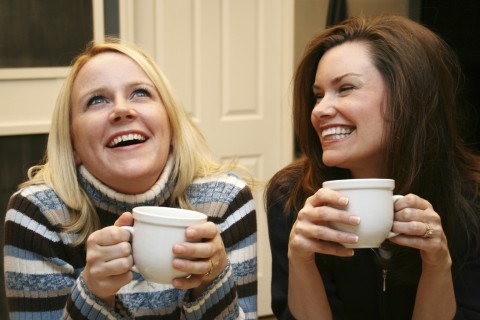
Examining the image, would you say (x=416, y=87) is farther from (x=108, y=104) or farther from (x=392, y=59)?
(x=108, y=104)

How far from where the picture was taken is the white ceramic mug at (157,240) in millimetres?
1072

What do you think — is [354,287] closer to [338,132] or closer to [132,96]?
[338,132]

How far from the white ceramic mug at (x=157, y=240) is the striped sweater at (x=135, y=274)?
191 millimetres

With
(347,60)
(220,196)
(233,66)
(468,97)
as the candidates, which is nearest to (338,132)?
(347,60)

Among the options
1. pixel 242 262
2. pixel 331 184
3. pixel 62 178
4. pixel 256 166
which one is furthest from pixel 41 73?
pixel 331 184

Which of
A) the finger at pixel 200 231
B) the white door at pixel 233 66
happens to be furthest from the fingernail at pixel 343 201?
the white door at pixel 233 66

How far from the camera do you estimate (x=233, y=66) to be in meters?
3.24

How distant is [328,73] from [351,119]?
0.39ft

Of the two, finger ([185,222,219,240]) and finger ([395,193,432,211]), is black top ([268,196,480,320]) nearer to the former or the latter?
finger ([395,193,432,211])

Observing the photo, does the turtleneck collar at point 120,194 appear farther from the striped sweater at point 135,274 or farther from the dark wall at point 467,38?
the dark wall at point 467,38

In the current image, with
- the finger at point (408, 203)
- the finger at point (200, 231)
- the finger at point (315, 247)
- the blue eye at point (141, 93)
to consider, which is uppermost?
the blue eye at point (141, 93)

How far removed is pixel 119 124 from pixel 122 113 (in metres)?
0.03

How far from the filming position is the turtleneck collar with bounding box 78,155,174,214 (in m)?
1.45

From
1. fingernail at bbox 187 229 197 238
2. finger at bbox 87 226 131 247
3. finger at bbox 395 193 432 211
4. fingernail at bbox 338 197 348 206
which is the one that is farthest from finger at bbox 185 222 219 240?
finger at bbox 395 193 432 211
